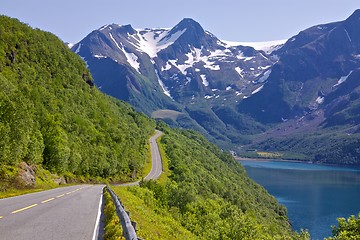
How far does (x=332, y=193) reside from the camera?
626ft

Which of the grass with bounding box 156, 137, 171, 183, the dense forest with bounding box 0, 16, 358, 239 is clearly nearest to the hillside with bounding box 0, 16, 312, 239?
the dense forest with bounding box 0, 16, 358, 239

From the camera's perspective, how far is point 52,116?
63.8 meters

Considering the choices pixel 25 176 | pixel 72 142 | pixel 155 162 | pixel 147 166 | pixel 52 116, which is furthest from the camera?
pixel 155 162

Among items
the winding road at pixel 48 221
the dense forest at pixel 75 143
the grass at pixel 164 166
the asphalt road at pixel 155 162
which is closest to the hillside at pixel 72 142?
the dense forest at pixel 75 143

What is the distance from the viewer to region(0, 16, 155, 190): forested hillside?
143 ft

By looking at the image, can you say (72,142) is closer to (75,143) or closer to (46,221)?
(75,143)

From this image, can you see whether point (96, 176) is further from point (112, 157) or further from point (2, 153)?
point (2, 153)

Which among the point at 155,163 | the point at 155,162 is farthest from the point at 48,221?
the point at 155,162

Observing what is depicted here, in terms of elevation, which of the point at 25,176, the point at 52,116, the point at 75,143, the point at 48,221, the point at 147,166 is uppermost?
the point at 52,116

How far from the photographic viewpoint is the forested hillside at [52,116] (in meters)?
43.7

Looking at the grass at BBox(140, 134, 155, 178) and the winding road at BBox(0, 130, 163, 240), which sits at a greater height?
the winding road at BBox(0, 130, 163, 240)

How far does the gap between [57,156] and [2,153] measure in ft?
63.4

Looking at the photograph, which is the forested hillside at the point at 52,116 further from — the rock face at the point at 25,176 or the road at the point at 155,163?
the road at the point at 155,163

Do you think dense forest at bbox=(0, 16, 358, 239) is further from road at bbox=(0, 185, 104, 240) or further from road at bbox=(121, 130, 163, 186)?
road at bbox=(0, 185, 104, 240)
